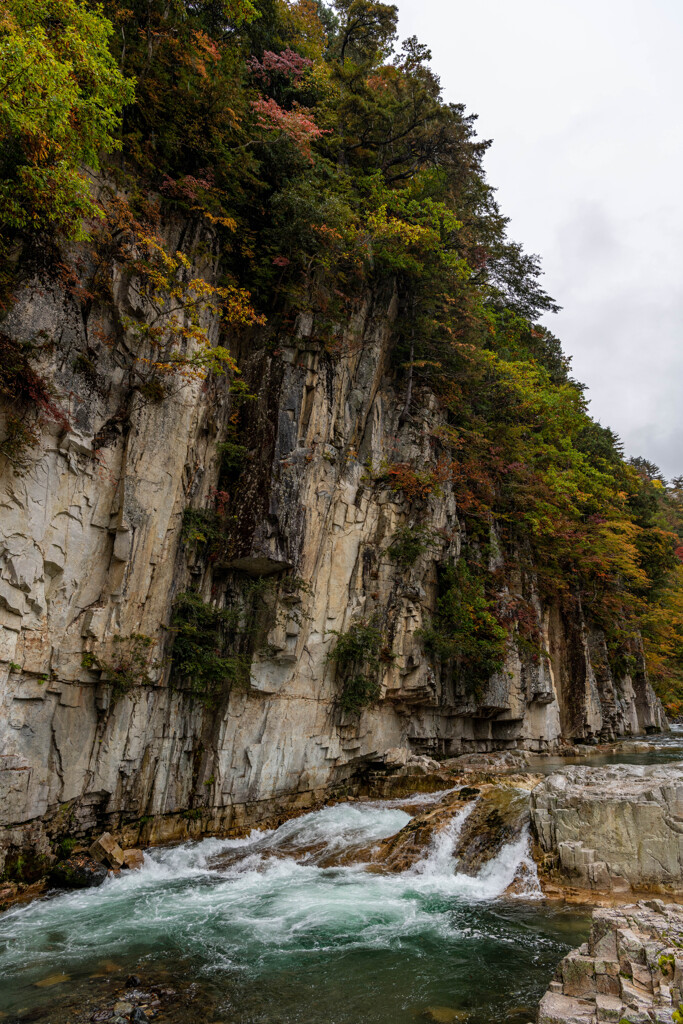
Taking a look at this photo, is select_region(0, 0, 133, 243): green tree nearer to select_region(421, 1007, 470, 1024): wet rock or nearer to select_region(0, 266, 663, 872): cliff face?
select_region(0, 266, 663, 872): cliff face

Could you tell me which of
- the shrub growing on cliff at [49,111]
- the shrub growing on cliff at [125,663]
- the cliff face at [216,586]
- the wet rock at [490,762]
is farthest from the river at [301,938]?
the shrub growing on cliff at [49,111]

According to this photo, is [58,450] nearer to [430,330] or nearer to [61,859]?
[61,859]

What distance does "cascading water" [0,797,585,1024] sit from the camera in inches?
241

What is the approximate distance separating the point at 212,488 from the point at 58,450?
3783 mm

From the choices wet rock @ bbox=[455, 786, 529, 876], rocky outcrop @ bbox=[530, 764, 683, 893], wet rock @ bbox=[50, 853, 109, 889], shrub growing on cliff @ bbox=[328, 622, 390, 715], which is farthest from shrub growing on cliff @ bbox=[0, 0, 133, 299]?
rocky outcrop @ bbox=[530, 764, 683, 893]

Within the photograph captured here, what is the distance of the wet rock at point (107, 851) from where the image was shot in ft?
32.6

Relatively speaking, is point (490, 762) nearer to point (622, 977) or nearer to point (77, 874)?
point (77, 874)

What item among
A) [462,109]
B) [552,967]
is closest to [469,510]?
[462,109]

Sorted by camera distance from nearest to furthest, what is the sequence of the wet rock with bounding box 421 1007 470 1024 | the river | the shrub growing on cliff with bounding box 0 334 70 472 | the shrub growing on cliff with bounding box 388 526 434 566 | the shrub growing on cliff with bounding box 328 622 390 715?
the wet rock with bounding box 421 1007 470 1024 < the river < the shrub growing on cliff with bounding box 0 334 70 472 < the shrub growing on cliff with bounding box 328 622 390 715 < the shrub growing on cliff with bounding box 388 526 434 566

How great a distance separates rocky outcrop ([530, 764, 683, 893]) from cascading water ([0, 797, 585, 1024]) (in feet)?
2.03

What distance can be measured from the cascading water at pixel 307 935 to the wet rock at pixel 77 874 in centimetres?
23

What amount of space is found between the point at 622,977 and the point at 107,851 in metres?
8.26

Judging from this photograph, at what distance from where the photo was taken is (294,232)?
15094 mm

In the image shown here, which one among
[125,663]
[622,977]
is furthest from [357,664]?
[622,977]
